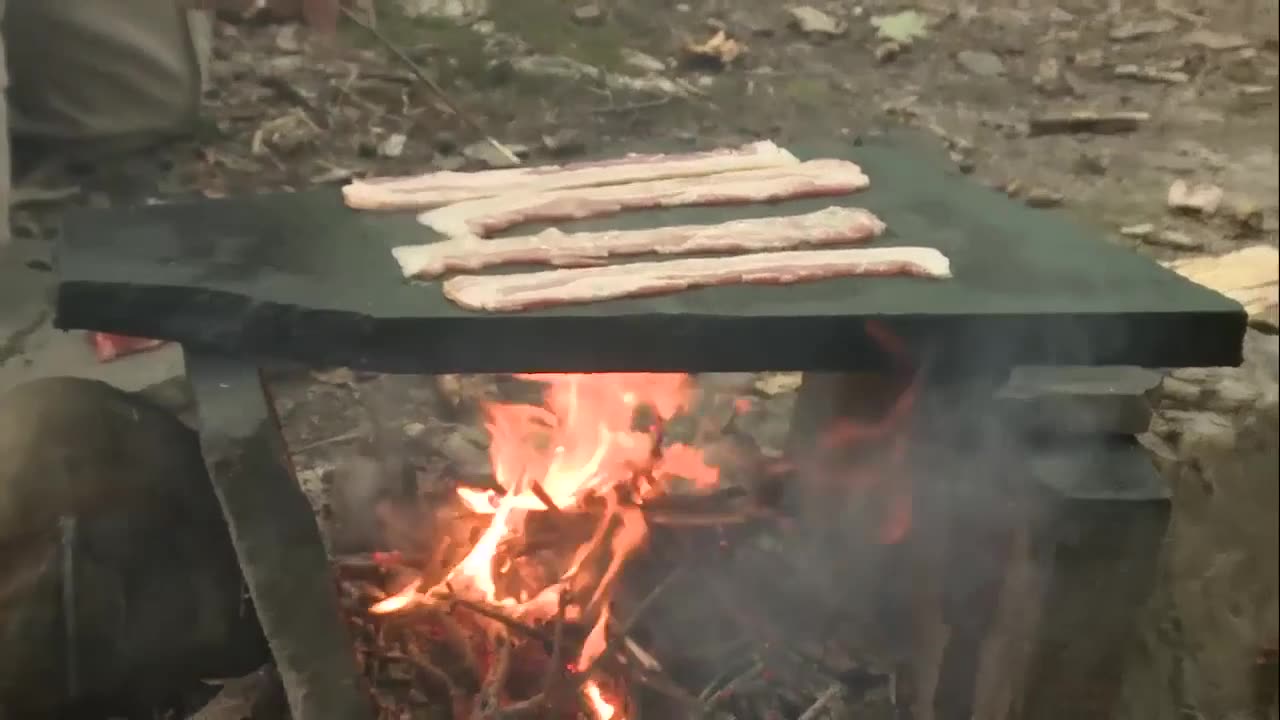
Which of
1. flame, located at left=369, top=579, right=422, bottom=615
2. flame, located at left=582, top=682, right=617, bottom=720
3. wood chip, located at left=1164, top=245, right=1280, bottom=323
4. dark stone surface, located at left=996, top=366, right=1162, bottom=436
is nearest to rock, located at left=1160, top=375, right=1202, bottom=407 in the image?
wood chip, located at left=1164, top=245, right=1280, bottom=323

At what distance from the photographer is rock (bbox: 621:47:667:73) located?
2014 mm

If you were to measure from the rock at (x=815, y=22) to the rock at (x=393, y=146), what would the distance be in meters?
0.75

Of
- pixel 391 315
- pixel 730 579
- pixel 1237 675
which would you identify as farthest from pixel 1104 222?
pixel 391 315

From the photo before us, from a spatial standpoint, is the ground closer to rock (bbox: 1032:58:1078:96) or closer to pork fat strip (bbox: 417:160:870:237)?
rock (bbox: 1032:58:1078:96)

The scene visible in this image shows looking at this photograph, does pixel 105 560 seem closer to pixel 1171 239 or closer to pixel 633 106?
pixel 633 106

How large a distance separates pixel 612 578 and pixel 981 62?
1.27m

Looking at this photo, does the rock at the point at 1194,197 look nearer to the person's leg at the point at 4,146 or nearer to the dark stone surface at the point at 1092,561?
the dark stone surface at the point at 1092,561

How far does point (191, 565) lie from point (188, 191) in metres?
0.68

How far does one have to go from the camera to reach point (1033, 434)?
1.11 metres

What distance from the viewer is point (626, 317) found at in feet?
3.31

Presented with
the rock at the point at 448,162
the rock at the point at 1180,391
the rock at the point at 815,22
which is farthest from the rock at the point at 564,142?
the rock at the point at 1180,391

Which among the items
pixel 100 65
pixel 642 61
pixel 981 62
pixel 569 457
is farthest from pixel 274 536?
pixel 981 62

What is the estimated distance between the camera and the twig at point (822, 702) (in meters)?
1.40

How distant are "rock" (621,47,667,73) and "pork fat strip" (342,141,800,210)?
59cm
